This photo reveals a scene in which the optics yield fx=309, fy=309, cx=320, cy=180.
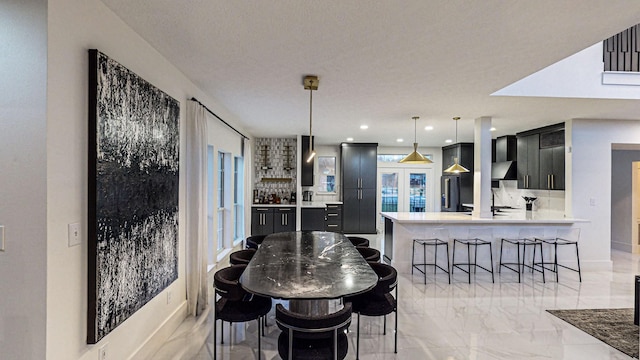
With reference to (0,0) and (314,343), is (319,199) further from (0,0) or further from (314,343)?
(0,0)

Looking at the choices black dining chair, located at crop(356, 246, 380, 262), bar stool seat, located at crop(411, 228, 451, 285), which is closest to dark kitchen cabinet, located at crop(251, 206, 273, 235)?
bar stool seat, located at crop(411, 228, 451, 285)

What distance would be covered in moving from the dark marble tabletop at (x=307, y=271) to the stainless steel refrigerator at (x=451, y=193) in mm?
5547

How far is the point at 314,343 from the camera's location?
1997 mm

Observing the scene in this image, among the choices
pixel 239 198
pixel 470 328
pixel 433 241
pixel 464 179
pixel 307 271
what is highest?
pixel 464 179

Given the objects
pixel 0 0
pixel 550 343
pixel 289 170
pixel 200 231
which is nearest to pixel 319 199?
pixel 289 170

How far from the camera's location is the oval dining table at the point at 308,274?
6.79 feet

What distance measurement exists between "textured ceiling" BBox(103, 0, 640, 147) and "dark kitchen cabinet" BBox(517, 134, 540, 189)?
172 cm

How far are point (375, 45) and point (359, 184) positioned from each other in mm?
5989

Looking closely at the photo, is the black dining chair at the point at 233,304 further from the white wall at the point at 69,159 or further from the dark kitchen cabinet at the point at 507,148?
the dark kitchen cabinet at the point at 507,148

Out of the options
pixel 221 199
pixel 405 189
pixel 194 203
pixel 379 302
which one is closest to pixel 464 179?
pixel 405 189

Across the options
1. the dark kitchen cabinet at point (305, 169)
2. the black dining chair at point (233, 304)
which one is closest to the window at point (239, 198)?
the dark kitchen cabinet at point (305, 169)

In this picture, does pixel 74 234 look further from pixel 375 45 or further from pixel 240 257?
pixel 375 45

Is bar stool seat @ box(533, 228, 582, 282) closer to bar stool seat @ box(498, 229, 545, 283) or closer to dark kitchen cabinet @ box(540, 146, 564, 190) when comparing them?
bar stool seat @ box(498, 229, 545, 283)

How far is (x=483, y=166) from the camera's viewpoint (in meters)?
5.17
